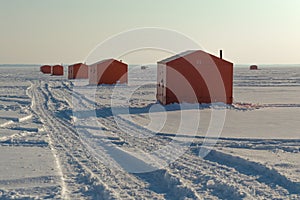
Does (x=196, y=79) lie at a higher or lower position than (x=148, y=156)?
higher

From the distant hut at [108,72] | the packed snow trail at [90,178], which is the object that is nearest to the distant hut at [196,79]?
the packed snow trail at [90,178]

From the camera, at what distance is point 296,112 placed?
730 inches

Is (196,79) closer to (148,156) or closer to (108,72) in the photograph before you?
(148,156)

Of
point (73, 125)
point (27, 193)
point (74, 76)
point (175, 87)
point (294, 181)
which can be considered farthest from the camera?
point (74, 76)

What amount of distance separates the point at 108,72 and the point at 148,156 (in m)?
32.8

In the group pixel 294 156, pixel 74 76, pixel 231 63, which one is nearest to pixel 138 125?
pixel 294 156

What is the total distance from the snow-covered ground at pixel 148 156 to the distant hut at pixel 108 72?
24224 millimetres

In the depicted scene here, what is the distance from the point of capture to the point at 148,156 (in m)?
9.14

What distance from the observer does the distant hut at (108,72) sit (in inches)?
1615

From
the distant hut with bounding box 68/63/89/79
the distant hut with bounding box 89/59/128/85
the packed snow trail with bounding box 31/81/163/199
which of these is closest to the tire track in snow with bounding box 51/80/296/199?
the packed snow trail with bounding box 31/81/163/199

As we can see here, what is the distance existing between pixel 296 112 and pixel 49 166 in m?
13.3

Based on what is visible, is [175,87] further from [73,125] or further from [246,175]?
[246,175]

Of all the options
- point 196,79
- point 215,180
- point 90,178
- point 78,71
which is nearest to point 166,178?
point 215,180

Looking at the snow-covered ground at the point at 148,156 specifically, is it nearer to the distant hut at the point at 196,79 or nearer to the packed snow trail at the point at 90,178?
the packed snow trail at the point at 90,178
